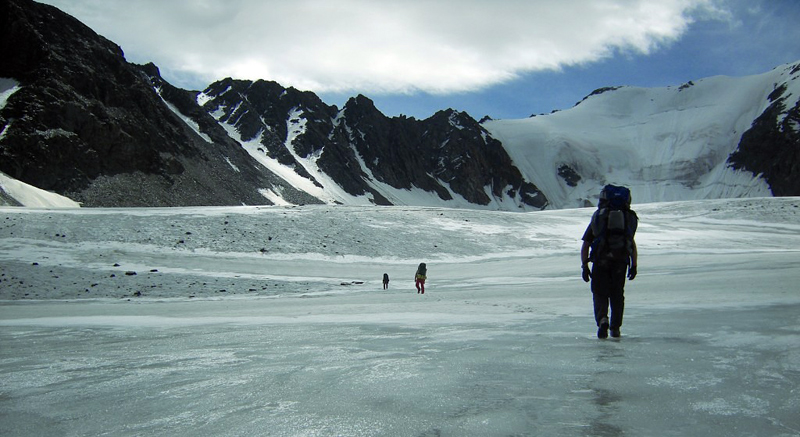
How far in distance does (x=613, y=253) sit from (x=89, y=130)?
10933 centimetres

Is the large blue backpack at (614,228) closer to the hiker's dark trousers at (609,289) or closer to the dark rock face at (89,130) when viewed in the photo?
the hiker's dark trousers at (609,289)

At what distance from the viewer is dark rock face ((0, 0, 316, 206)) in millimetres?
87188

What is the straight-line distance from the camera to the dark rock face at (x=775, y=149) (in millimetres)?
168875

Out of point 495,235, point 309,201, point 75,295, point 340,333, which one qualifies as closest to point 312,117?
point 309,201

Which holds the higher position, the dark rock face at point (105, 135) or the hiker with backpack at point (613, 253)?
the dark rock face at point (105, 135)

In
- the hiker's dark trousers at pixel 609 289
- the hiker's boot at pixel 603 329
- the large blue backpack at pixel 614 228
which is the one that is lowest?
the hiker's boot at pixel 603 329

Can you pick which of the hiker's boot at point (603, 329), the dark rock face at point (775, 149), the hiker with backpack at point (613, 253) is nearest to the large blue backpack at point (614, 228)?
the hiker with backpack at point (613, 253)

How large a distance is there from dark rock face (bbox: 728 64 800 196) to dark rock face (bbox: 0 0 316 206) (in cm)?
16025

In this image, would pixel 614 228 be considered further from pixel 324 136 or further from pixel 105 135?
pixel 324 136

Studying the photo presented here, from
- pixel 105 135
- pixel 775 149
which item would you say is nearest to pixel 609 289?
pixel 105 135

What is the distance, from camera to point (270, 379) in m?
4.33

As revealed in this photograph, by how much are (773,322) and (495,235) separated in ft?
105

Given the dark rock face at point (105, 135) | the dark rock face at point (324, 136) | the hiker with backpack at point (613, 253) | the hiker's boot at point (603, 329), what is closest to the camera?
the hiker's boot at point (603, 329)

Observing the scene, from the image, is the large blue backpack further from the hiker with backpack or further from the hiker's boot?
the hiker's boot
